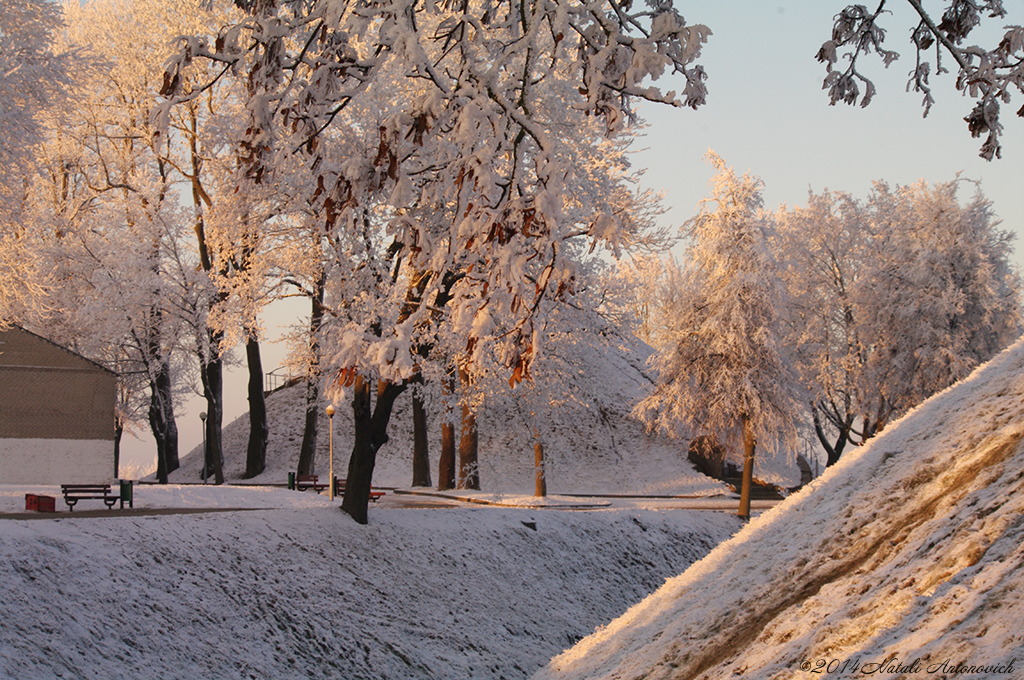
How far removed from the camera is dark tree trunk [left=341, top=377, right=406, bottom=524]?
20.3 meters

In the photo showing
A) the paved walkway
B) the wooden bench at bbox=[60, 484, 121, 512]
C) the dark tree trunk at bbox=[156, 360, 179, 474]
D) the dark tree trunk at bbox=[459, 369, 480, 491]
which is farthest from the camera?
the dark tree trunk at bbox=[156, 360, 179, 474]

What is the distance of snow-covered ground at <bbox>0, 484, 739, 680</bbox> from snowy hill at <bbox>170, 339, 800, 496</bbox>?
32.9 ft

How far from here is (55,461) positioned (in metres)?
28.7

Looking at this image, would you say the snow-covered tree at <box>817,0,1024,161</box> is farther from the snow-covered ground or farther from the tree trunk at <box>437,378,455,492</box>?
the tree trunk at <box>437,378,455,492</box>

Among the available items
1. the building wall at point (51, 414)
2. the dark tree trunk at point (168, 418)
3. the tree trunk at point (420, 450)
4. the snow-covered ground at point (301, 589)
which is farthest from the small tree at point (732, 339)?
the dark tree trunk at point (168, 418)

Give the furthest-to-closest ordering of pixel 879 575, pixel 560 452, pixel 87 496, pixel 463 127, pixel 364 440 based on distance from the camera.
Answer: pixel 560 452 < pixel 87 496 < pixel 364 440 < pixel 879 575 < pixel 463 127

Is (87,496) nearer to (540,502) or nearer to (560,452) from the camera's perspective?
(540,502)

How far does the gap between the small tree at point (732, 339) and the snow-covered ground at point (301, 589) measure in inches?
274

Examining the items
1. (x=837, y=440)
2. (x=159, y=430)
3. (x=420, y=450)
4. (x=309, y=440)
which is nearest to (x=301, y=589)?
(x=420, y=450)

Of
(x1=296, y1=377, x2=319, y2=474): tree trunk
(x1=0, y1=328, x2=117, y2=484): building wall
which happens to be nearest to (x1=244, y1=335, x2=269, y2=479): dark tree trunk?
(x1=296, y1=377, x2=319, y2=474): tree trunk

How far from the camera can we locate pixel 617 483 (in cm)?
3888

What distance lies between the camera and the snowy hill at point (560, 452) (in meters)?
38.4

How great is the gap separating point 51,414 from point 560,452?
22.2 m

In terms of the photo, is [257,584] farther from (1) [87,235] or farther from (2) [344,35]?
(1) [87,235]
